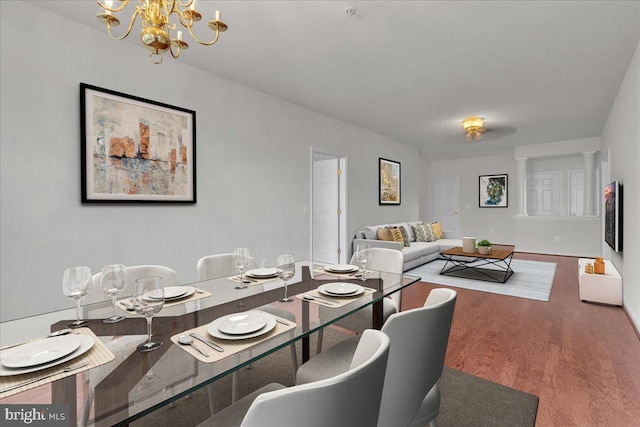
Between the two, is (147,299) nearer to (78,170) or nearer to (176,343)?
(176,343)

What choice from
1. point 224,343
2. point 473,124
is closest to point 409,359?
point 224,343

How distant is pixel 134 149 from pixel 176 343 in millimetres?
2314

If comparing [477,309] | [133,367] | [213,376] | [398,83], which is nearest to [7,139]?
[133,367]

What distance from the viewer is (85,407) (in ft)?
2.39

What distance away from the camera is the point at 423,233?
6.47 metres

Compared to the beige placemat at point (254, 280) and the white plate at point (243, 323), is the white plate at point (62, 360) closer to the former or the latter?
the white plate at point (243, 323)

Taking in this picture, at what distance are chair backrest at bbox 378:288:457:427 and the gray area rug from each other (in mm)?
948

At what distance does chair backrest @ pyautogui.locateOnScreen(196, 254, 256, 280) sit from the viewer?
213cm

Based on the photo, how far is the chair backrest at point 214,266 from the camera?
2.13 m

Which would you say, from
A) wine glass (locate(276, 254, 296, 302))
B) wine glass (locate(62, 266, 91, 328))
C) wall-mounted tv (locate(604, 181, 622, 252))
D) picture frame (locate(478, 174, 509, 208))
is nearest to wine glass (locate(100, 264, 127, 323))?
wine glass (locate(62, 266, 91, 328))

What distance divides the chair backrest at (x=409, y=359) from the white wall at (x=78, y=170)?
261cm

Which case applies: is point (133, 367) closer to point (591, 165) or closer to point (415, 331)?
point (415, 331)

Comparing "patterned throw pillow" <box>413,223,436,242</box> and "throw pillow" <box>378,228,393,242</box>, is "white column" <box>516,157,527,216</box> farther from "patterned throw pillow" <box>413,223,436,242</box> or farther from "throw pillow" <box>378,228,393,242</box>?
"throw pillow" <box>378,228,393,242</box>

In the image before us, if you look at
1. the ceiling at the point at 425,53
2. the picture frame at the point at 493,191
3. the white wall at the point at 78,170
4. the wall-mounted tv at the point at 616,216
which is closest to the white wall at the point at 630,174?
the wall-mounted tv at the point at 616,216
